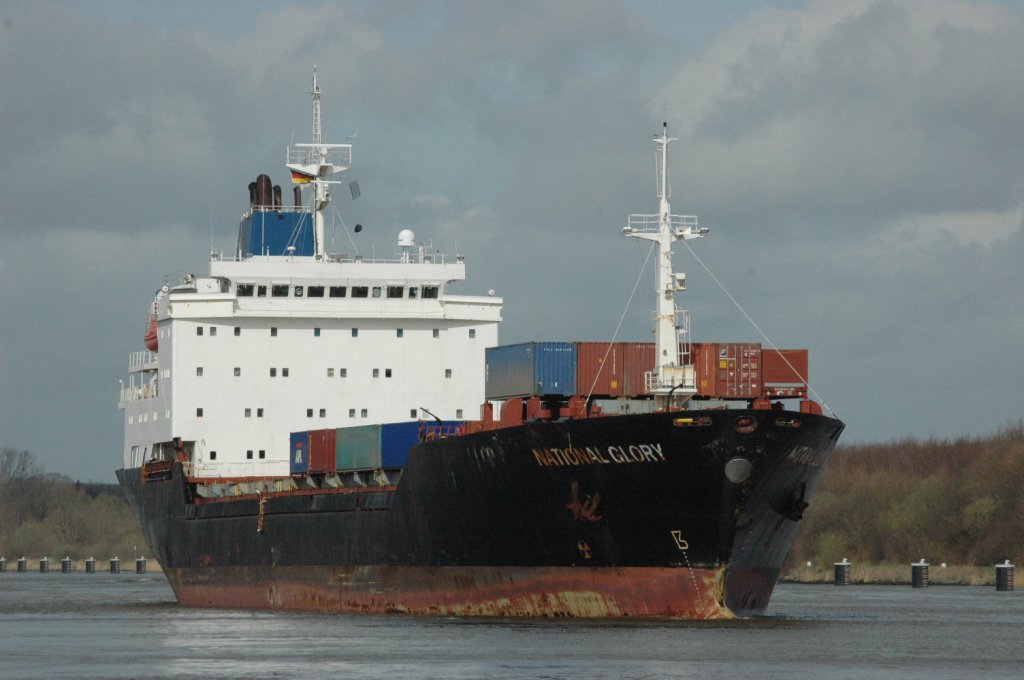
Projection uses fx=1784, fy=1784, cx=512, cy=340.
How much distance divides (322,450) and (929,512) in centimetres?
4092

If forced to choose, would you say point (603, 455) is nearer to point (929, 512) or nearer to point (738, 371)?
point (738, 371)

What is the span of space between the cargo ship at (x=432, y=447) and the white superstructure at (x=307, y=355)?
61 mm

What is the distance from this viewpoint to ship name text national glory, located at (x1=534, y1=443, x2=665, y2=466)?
3344 centimetres

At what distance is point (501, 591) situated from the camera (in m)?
36.7

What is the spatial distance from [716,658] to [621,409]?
874 cm

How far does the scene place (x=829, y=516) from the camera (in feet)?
273

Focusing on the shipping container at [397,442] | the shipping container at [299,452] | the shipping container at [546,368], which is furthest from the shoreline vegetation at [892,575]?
the shipping container at [546,368]

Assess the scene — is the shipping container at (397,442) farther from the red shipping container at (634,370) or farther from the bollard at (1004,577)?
the bollard at (1004,577)

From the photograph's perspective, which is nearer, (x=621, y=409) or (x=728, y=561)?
(x=728, y=561)

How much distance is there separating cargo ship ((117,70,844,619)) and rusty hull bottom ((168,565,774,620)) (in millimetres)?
51

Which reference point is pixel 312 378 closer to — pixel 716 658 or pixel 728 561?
pixel 728 561

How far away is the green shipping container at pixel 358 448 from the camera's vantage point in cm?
4088

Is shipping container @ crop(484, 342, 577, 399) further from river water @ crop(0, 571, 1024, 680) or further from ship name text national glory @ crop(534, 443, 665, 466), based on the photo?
river water @ crop(0, 571, 1024, 680)

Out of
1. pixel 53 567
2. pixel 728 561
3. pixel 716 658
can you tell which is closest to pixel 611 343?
pixel 728 561
